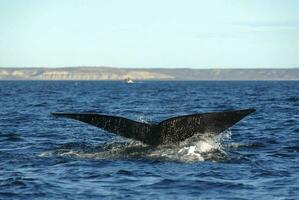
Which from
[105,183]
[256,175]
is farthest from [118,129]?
[256,175]

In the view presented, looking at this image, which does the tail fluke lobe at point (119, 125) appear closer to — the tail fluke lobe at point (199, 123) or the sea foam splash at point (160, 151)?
the tail fluke lobe at point (199, 123)

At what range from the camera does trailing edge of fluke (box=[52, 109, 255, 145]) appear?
1430 centimetres

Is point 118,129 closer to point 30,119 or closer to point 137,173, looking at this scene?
point 137,173

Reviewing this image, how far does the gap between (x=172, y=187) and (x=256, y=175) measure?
217 cm

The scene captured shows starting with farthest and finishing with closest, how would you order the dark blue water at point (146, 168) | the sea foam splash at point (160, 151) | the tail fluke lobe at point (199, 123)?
1. the sea foam splash at point (160, 151)
2. the tail fluke lobe at point (199, 123)
3. the dark blue water at point (146, 168)

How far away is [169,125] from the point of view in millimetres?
14789

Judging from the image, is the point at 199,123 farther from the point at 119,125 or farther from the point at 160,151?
the point at 119,125

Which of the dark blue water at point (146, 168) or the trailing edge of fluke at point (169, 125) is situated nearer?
the dark blue water at point (146, 168)

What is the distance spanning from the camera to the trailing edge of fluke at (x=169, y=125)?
46.9 ft

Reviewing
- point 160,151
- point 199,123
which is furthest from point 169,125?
point 160,151

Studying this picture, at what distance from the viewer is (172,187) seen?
488 inches

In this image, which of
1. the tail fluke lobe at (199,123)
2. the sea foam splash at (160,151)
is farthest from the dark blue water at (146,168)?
the tail fluke lobe at (199,123)

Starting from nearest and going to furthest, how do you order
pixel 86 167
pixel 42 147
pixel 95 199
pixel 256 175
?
1. pixel 95 199
2. pixel 256 175
3. pixel 86 167
4. pixel 42 147

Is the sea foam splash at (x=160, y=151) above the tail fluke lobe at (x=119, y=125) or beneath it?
beneath
